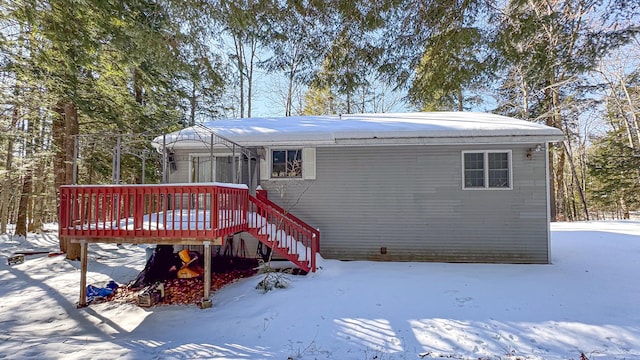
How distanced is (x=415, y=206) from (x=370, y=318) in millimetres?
3651

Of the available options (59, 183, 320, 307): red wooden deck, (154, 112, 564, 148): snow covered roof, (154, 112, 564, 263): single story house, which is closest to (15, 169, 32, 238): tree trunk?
(154, 112, 564, 263): single story house

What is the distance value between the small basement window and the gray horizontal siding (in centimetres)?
21

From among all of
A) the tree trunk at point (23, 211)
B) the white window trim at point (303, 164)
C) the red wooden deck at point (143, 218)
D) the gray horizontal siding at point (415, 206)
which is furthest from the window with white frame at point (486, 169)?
the tree trunk at point (23, 211)

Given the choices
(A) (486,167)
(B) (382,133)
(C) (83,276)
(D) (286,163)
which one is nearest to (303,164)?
(D) (286,163)

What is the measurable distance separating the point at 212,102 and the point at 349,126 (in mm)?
9070

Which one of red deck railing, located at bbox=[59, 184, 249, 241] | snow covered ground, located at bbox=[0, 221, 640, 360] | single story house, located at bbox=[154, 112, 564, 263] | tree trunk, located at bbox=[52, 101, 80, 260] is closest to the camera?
snow covered ground, located at bbox=[0, 221, 640, 360]

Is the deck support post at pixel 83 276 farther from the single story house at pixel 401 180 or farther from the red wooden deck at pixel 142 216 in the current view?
the single story house at pixel 401 180

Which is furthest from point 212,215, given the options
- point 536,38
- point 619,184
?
point 619,184

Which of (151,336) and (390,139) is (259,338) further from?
(390,139)

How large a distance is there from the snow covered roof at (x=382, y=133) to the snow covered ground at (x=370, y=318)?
2.85m

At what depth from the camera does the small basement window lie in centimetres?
788

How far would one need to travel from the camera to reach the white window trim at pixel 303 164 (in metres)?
7.79

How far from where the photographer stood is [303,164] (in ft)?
25.7

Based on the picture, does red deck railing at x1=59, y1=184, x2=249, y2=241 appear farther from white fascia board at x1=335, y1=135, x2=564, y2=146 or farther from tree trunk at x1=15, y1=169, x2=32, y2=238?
tree trunk at x1=15, y1=169, x2=32, y2=238
